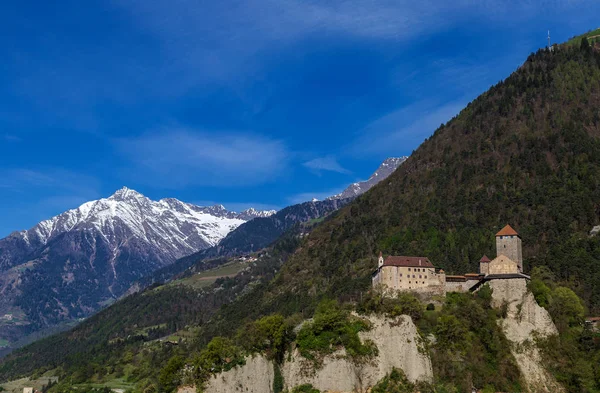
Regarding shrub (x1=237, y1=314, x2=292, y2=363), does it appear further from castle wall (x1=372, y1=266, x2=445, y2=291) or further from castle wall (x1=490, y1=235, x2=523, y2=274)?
castle wall (x1=490, y1=235, x2=523, y2=274)

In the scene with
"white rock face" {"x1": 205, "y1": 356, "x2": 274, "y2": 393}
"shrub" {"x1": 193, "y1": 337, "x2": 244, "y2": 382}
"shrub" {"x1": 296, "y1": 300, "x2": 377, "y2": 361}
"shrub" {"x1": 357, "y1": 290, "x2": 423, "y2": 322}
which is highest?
"shrub" {"x1": 357, "y1": 290, "x2": 423, "y2": 322}

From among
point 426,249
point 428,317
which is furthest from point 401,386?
point 426,249

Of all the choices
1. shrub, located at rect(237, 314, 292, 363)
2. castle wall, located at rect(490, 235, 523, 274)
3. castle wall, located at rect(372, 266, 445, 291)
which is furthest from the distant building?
shrub, located at rect(237, 314, 292, 363)

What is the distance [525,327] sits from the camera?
11400cm

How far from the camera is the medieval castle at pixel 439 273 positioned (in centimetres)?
12381

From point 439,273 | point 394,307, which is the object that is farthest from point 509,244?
point 394,307

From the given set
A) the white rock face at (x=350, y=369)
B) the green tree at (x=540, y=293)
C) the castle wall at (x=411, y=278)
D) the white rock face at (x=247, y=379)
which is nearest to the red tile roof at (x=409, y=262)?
the castle wall at (x=411, y=278)

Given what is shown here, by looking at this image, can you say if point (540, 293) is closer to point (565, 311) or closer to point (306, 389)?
point (565, 311)

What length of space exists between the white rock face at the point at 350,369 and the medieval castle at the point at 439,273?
997 inches

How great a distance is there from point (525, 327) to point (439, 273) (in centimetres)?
2177

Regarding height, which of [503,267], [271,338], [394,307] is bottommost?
[271,338]

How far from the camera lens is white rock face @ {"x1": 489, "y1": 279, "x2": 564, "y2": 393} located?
111 metres

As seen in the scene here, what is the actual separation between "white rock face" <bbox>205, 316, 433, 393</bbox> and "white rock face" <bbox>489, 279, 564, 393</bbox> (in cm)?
1948

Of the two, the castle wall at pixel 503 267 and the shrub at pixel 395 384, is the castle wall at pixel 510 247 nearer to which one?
the castle wall at pixel 503 267
